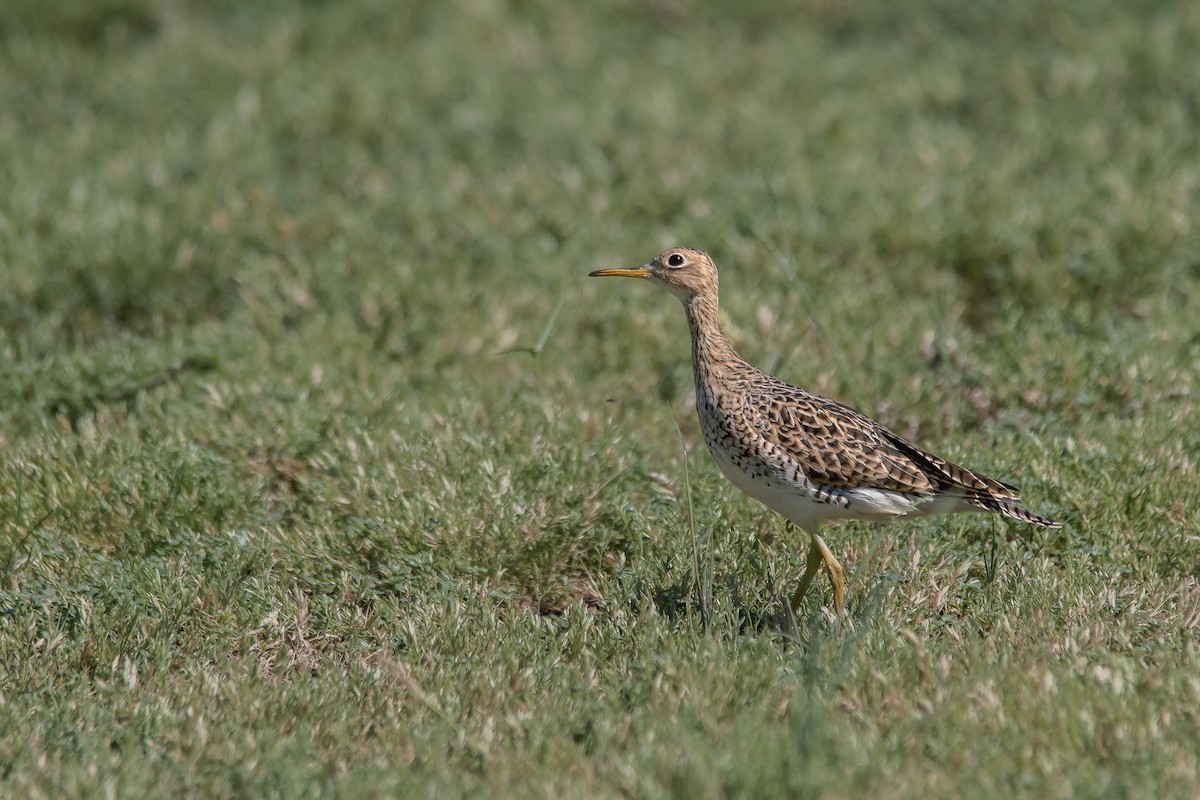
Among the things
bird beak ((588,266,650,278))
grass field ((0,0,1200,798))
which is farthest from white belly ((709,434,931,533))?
bird beak ((588,266,650,278))

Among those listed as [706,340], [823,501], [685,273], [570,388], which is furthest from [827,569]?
[570,388]

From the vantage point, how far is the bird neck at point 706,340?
6.46 meters

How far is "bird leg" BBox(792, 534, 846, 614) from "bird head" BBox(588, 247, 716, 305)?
1.39 meters

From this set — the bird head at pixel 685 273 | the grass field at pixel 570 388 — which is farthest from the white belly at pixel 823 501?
the bird head at pixel 685 273

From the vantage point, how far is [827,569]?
234 inches

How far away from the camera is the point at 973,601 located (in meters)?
5.95

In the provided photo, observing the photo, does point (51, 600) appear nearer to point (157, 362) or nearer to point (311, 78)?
point (157, 362)

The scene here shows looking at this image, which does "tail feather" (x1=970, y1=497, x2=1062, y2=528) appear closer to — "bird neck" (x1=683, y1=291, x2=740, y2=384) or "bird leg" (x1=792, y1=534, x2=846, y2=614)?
"bird leg" (x1=792, y1=534, x2=846, y2=614)

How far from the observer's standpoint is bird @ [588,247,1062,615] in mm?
5793

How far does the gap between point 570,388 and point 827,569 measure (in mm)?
2327

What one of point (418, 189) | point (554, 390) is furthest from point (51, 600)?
point (418, 189)

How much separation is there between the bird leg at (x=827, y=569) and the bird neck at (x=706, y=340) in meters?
0.94

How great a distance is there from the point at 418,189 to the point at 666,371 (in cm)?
280

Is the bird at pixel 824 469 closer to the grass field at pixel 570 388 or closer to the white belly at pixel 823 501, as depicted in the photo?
the white belly at pixel 823 501
